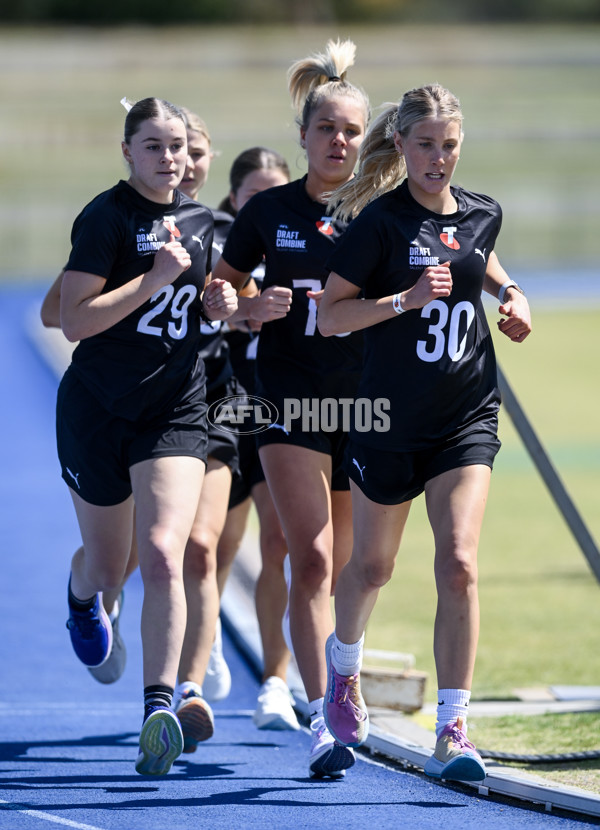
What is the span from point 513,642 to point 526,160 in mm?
42541

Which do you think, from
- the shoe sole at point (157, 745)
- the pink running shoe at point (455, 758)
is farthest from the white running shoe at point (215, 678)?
the pink running shoe at point (455, 758)

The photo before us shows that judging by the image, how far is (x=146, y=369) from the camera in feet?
15.1

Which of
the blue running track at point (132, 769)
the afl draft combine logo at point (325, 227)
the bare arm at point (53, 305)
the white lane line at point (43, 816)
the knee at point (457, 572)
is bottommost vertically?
the white lane line at point (43, 816)

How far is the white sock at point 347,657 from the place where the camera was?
4652 mm

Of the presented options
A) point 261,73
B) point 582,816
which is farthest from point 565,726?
point 261,73

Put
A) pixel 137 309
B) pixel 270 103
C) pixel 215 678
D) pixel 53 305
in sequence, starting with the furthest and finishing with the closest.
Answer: pixel 270 103 → pixel 215 678 → pixel 53 305 → pixel 137 309

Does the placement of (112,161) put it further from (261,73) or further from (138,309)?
(138,309)

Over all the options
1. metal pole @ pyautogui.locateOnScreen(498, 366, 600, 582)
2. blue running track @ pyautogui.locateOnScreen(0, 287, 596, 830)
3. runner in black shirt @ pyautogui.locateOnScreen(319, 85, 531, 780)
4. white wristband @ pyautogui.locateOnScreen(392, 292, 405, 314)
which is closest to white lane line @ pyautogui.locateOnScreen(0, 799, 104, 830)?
blue running track @ pyautogui.locateOnScreen(0, 287, 596, 830)

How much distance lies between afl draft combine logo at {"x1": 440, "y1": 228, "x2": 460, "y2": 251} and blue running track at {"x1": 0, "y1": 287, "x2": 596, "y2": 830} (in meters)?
1.78

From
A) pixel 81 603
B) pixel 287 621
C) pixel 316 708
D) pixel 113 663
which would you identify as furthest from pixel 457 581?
pixel 287 621

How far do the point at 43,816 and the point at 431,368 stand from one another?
6.04 feet

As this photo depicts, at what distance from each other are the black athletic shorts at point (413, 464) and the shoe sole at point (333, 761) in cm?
92

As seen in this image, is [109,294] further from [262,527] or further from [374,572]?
[262,527]

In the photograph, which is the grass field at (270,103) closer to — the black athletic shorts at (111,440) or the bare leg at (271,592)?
the bare leg at (271,592)
